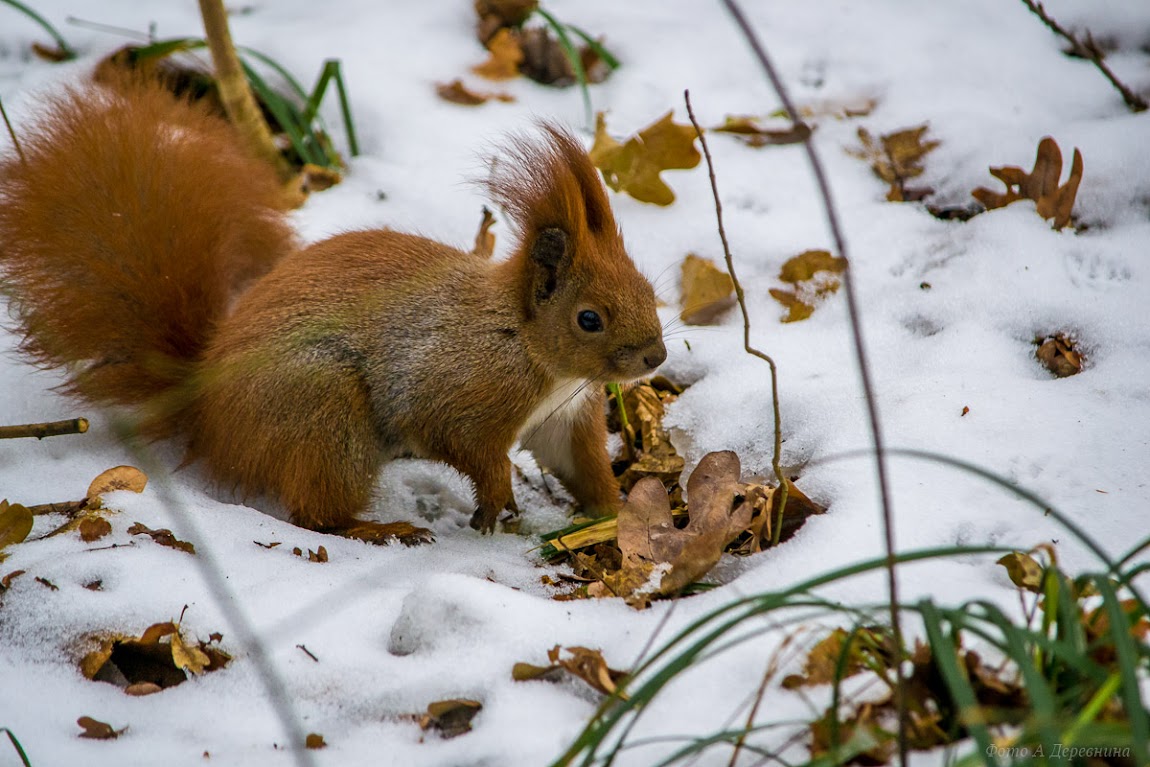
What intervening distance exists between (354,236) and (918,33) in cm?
220

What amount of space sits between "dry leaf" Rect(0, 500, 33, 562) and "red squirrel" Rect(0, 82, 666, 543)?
0.49 m

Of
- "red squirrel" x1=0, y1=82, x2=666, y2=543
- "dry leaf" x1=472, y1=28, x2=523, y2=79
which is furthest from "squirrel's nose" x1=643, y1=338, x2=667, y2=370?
"dry leaf" x1=472, y1=28, x2=523, y2=79

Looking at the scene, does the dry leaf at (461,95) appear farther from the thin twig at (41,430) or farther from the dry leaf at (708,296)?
the thin twig at (41,430)

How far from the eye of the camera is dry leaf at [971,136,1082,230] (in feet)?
9.08

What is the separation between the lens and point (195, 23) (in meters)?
3.74

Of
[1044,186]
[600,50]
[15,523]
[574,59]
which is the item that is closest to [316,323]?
[15,523]

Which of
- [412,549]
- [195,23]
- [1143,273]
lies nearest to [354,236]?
[412,549]

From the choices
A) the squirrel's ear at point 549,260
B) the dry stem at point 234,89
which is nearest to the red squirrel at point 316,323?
the squirrel's ear at point 549,260

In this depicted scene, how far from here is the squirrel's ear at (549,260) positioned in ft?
7.84

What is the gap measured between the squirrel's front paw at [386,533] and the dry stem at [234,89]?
1.16 m

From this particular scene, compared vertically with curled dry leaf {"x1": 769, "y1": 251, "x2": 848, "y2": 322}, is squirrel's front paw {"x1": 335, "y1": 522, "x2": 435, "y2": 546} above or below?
below

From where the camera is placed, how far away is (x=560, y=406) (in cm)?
257

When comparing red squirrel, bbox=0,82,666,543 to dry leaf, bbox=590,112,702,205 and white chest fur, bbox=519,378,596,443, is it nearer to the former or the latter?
white chest fur, bbox=519,378,596,443

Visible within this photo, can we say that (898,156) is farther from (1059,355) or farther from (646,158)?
(1059,355)
